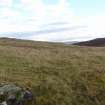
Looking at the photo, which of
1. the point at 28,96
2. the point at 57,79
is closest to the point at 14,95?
the point at 28,96

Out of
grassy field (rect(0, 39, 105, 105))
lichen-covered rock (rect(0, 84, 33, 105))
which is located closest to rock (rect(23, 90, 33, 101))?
lichen-covered rock (rect(0, 84, 33, 105))

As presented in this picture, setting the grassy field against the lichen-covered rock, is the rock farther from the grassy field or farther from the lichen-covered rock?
the grassy field

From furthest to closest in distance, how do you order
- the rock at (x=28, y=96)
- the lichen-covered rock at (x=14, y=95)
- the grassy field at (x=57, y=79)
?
the grassy field at (x=57, y=79)
the rock at (x=28, y=96)
the lichen-covered rock at (x=14, y=95)

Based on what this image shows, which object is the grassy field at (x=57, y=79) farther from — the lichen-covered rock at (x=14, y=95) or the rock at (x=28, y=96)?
the lichen-covered rock at (x=14, y=95)

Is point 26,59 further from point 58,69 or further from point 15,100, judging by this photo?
point 15,100

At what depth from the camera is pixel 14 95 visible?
19984mm

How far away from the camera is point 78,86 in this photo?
2345 cm

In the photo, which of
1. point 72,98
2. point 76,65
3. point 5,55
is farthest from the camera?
point 5,55

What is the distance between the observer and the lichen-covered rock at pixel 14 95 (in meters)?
19.7

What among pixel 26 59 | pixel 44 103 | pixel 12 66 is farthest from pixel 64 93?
pixel 26 59

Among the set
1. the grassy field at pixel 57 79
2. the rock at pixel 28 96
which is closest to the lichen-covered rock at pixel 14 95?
the rock at pixel 28 96

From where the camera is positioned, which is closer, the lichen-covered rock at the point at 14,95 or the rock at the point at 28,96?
the lichen-covered rock at the point at 14,95

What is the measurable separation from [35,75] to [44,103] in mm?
4370

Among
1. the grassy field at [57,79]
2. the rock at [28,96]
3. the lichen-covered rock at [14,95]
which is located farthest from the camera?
the grassy field at [57,79]
